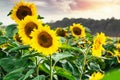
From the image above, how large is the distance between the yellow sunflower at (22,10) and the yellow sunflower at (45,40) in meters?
0.52

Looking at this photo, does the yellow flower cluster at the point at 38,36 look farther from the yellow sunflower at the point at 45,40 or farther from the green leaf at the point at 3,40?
the green leaf at the point at 3,40

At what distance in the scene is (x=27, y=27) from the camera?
204 cm

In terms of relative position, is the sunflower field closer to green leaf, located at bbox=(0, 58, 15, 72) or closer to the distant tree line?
green leaf, located at bbox=(0, 58, 15, 72)

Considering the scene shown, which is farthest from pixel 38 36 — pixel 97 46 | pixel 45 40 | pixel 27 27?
pixel 97 46

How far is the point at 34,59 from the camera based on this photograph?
1970 mm

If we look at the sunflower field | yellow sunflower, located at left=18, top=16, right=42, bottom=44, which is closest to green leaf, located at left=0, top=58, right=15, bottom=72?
the sunflower field

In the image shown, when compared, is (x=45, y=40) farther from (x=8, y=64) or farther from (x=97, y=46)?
(x=97, y=46)

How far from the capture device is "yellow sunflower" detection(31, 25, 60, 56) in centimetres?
176

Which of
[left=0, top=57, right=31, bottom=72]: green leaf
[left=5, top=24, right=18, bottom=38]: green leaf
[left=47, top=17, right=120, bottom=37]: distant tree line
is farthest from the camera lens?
[left=47, top=17, right=120, bottom=37]: distant tree line

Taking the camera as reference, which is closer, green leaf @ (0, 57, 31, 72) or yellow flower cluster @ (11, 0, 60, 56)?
yellow flower cluster @ (11, 0, 60, 56)

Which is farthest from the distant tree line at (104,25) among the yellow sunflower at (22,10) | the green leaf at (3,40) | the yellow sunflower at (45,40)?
the yellow sunflower at (45,40)

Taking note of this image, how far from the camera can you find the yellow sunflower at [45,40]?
69.3 inches

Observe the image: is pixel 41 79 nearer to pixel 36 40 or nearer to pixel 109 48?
pixel 36 40

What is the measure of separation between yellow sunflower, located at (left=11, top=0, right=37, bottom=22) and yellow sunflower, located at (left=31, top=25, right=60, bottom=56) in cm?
52
